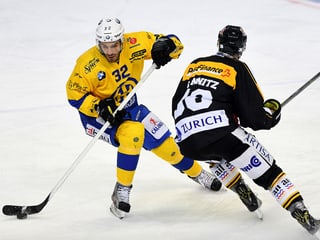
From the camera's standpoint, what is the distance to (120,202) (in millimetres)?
3750

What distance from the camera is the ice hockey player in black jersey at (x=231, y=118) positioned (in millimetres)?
3266

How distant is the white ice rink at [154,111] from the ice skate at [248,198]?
0.08 metres

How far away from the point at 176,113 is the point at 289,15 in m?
4.77

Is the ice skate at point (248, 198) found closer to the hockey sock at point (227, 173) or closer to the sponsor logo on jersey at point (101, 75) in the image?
the hockey sock at point (227, 173)

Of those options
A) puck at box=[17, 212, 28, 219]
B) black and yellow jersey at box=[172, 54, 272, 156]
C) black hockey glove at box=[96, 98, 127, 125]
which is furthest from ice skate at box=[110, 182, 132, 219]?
black and yellow jersey at box=[172, 54, 272, 156]

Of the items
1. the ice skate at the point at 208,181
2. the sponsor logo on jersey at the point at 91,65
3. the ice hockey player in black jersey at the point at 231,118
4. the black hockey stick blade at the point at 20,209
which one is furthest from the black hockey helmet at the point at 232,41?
the black hockey stick blade at the point at 20,209

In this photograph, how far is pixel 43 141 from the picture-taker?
508 cm

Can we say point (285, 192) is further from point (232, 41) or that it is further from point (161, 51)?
point (161, 51)

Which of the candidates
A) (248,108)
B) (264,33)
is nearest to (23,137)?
(248,108)

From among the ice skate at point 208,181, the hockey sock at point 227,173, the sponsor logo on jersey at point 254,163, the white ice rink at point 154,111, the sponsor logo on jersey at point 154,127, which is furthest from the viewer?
the ice skate at point 208,181

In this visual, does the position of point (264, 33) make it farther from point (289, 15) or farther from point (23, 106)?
point (23, 106)

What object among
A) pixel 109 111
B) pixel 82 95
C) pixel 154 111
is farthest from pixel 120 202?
pixel 154 111

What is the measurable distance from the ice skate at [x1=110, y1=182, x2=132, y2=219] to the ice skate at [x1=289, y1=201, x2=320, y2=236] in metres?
0.91

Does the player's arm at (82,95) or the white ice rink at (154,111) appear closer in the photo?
the white ice rink at (154,111)
